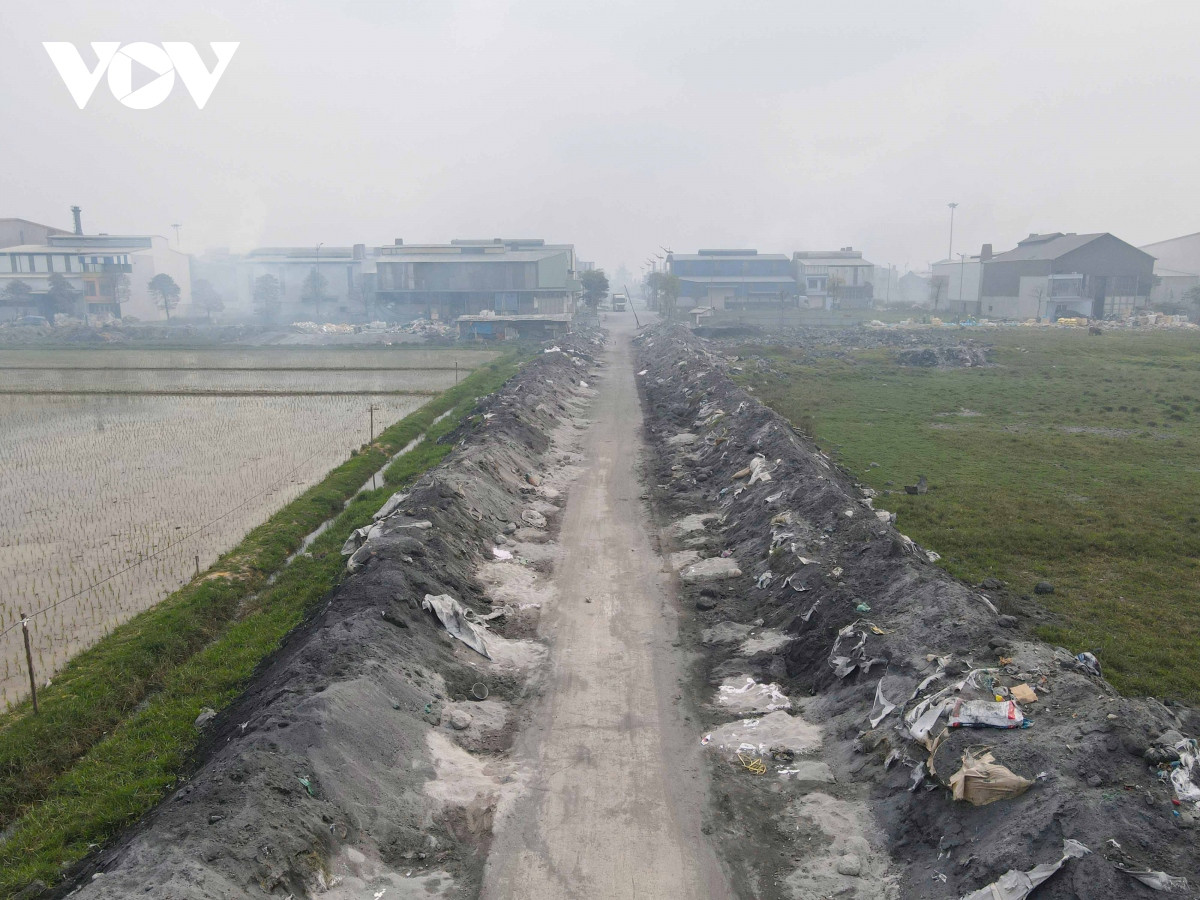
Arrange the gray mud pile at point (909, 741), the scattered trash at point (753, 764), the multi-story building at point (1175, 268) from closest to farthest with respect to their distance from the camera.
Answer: the gray mud pile at point (909, 741) → the scattered trash at point (753, 764) → the multi-story building at point (1175, 268)

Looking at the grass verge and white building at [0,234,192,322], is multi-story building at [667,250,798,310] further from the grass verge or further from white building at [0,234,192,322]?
the grass verge

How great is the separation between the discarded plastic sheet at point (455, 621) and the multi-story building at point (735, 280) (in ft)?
330

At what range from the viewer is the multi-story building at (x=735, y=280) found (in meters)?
114

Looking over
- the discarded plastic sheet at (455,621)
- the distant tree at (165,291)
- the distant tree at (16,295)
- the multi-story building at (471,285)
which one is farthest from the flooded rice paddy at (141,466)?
the distant tree at (165,291)

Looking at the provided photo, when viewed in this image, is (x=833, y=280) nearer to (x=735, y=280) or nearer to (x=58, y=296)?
(x=735, y=280)

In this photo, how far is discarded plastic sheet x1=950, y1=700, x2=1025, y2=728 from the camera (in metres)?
8.53

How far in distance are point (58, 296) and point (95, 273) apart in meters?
5.22

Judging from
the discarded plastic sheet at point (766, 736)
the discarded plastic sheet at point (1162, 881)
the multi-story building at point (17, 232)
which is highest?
the multi-story building at point (17, 232)

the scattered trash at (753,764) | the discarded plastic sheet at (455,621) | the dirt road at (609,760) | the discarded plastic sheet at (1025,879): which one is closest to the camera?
the discarded plastic sheet at (1025,879)

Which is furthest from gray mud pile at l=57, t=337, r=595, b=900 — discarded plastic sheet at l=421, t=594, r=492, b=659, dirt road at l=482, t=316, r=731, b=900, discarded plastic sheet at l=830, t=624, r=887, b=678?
discarded plastic sheet at l=830, t=624, r=887, b=678

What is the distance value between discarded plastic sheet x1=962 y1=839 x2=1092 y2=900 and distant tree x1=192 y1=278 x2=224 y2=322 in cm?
11233

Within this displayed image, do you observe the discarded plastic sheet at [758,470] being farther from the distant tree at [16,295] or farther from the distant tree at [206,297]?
the distant tree at [16,295]

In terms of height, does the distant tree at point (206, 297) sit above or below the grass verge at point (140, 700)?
above

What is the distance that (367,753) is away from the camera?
9.23m
